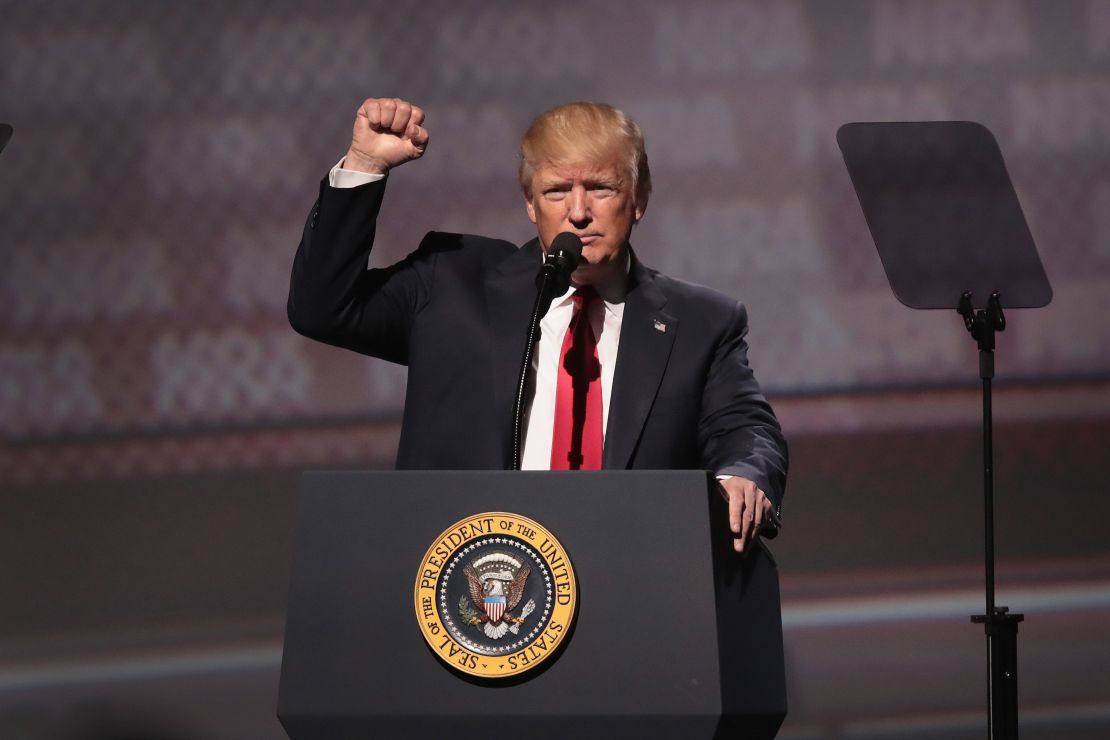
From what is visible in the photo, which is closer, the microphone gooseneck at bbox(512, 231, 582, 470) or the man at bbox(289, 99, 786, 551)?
the microphone gooseneck at bbox(512, 231, 582, 470)

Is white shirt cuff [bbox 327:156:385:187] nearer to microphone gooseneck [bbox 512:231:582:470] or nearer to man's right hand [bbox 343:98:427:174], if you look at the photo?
man's right hand [bbox 343:98:427:174]

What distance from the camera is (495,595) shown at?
1.32 m

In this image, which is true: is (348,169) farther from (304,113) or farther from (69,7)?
(69,7)

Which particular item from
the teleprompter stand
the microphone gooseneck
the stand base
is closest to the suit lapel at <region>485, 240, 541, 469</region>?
the microphone gooseneck

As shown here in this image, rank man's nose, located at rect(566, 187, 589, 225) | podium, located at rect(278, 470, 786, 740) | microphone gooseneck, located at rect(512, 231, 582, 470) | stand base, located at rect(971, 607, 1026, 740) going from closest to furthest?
podium, located at rect(278, 470, 786, 740) < microphone gooseneck, located at rect(512, 231, 582, 470) < man's nose, located at rect(566, 187, 589, 225) < stand base, located at rect(971, 607, 1026, 740)

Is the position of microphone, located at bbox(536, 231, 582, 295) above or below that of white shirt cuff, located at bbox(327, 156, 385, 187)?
below

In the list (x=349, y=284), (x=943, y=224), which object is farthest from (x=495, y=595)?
(x=943, y=224)

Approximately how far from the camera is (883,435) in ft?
9.71

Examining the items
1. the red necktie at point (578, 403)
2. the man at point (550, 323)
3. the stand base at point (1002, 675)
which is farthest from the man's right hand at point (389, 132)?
the stand base at point (1002, 675)

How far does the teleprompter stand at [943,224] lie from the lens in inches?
105

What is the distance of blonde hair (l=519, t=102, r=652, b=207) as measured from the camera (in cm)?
186

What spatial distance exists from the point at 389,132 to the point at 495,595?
26.2 inches

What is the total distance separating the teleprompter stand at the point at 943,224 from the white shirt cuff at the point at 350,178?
1.23 m

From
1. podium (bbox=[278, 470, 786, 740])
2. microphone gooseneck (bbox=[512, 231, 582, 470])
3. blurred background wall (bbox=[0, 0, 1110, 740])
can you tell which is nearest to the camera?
podium (bbox=[278, 470, 786, 740])
